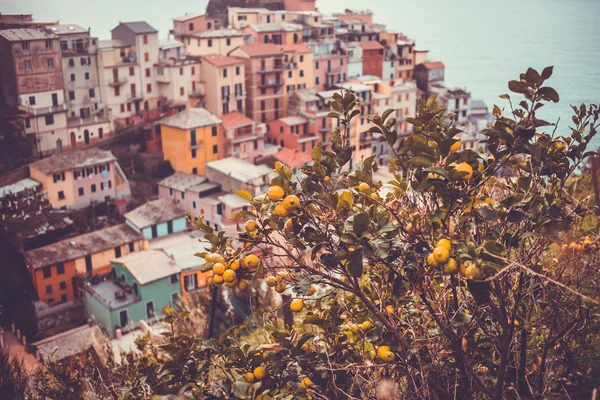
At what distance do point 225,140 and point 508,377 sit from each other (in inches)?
563

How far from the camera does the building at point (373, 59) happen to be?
20672 millimetres

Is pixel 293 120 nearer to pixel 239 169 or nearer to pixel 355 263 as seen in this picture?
pixel 239 169

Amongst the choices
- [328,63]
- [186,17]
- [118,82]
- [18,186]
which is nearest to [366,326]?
[18,186]

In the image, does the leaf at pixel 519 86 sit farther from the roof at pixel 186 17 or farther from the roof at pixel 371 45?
the roof at pixel 371 45

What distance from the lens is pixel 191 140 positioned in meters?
15.3

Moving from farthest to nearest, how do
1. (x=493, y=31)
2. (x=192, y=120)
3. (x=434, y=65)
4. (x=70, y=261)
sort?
1. (x=434, y=65)
2. (x=192, y=120)
3. (x=70, y=261)
4. (x=493, y=31)

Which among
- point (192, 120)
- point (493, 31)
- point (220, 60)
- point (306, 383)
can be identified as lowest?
point (192, 120)

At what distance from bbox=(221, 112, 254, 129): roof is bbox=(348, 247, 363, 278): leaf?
47.9 feet

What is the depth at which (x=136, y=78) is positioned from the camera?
16.9 m

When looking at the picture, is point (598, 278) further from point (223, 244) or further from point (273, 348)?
point (223, 244)

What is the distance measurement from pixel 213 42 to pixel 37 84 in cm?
539

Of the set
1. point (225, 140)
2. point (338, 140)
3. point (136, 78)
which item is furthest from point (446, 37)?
point (338, 140)

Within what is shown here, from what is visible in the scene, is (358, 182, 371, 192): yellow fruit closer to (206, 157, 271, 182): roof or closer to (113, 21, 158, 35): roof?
(206, 157, 271, 182): roof

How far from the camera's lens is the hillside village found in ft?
37.1
